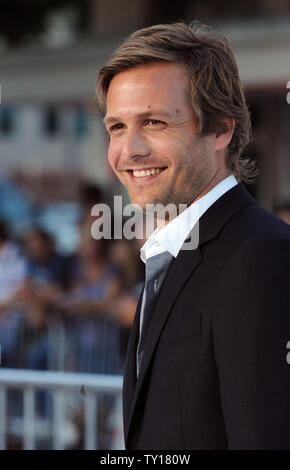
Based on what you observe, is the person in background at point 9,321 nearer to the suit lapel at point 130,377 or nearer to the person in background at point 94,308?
the person in background at point 94,308

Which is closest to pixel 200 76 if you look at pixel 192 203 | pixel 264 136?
pixel 192 203

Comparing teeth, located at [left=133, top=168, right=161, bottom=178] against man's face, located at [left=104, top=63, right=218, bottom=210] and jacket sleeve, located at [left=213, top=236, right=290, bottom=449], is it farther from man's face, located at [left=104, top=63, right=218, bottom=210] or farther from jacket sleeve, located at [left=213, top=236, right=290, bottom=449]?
jacket sleeve, located at [left=213, top=236, right=290, bottom=449]

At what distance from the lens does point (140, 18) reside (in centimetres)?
1141

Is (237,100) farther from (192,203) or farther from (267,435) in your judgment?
(267,435)

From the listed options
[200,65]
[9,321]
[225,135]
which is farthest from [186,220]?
[9,321]

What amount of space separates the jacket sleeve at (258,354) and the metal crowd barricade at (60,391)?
5.80 feet

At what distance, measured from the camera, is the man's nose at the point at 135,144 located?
173cm

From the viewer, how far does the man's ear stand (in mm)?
1776

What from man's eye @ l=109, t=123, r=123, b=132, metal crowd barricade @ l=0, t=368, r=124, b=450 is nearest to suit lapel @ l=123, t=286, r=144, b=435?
man's eye @ l=109, t=123, r=123, b=132

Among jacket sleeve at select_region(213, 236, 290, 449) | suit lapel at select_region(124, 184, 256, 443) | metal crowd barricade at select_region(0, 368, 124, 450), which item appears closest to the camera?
jacket sleeve at select_region(213, 236, 290, 449)

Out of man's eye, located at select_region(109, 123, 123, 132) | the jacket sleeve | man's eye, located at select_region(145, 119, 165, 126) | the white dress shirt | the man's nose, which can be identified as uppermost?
man's eye, located at select_region(109, 123, 123, 132)

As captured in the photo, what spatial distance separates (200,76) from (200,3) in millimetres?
9830


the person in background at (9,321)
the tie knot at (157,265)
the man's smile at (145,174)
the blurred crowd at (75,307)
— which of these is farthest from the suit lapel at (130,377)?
the person in background at (9,321)

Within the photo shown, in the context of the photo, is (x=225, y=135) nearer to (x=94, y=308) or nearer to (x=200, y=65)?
(x=200, y=65)
